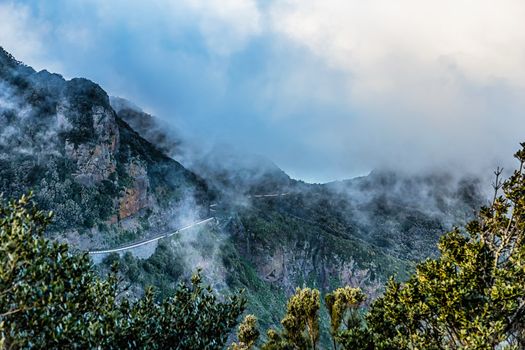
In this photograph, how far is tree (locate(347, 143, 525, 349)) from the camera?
14.1m

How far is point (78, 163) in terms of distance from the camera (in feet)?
330

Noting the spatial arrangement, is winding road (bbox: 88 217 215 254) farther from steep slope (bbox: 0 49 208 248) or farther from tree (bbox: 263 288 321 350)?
tree (bbox: 263 288 321 350)

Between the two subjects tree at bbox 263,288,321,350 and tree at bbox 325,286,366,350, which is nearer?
tree at bbox 325,286,366,350

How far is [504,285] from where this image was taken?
14.1m

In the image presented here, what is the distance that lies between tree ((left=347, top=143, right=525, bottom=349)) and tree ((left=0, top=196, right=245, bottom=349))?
27.5 feet

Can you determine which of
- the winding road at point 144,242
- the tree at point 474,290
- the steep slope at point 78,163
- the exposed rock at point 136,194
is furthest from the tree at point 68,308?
the exposed rock at point 136,194

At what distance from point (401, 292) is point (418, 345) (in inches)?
→ 84.9

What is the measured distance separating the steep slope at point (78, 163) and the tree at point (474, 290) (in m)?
84.4

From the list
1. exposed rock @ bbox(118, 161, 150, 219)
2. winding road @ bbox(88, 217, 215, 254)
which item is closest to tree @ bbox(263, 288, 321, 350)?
winding road @ bbox(88, 217, 215, 254)

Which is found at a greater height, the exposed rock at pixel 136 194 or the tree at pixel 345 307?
the exposed rock at pixel 136 194

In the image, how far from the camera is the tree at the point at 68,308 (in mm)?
11711

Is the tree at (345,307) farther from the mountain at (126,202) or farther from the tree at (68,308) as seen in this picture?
the mountain at (126,202)

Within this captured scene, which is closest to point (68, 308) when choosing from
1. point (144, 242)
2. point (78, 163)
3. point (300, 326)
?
point (300, 326)

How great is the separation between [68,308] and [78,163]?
97725 millimetres
